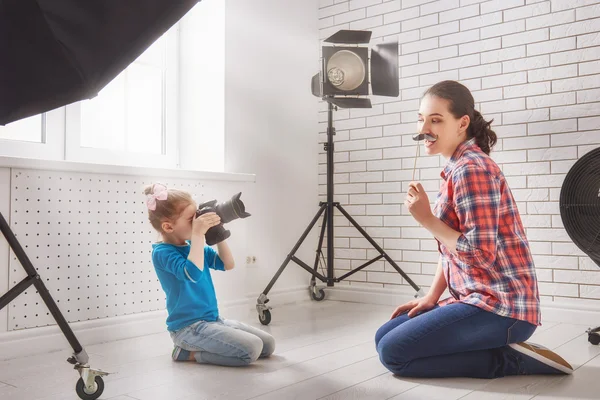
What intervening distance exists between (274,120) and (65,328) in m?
2.14

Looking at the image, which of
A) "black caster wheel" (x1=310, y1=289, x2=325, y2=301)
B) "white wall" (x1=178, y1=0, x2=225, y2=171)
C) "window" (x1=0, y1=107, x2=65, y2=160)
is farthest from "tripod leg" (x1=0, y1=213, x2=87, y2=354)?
"black caster wheel" (x1=310, y1=289, x2=325, y2=301)

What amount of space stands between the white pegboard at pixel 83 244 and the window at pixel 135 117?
0.38 meters

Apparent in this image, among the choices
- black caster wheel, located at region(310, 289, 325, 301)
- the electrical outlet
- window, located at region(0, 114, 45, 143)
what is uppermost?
window, located at region(0, 114, 45, 143)

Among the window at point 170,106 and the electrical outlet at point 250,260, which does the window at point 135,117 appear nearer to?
the window at point 170,106

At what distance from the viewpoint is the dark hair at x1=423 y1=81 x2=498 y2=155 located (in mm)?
1900

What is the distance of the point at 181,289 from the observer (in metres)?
2.03

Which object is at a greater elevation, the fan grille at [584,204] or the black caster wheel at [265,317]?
the fan grille at [584,204]

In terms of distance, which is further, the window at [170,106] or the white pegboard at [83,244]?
the window at [170,106]

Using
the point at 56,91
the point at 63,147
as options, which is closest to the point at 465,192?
the point at 56,91

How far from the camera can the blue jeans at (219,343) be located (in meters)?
1.94

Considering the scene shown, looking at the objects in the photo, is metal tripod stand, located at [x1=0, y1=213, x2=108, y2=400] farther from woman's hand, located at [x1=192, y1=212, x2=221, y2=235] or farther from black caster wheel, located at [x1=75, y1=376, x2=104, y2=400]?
woman's hand, located at [x1=192, y1=212, x2=221, y2=235]

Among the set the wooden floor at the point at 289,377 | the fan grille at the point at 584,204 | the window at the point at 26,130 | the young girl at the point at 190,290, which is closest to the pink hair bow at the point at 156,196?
the young girl at the point at 190,290

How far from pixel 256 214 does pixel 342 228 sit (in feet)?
2.13

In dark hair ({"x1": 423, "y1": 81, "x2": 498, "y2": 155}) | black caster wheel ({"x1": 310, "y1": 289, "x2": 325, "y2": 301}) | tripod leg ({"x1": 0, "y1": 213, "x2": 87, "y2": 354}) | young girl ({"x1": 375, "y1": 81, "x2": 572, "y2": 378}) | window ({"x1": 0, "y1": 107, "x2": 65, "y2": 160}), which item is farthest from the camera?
black caster wheel ({"x1": 310, "y1": 289, "x2": 325, "y2": 301})
